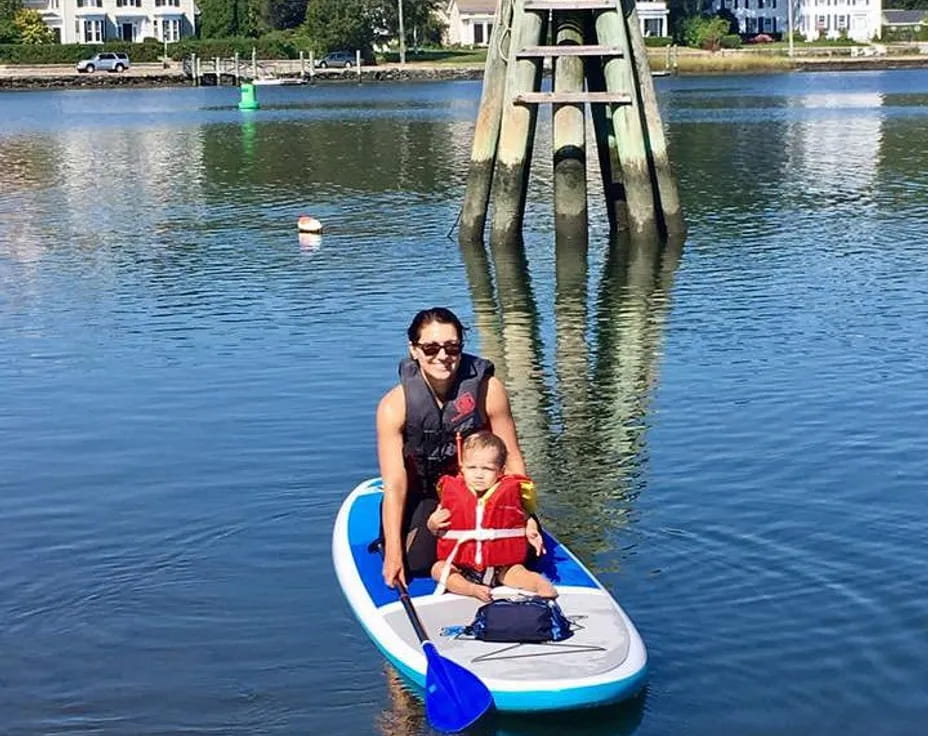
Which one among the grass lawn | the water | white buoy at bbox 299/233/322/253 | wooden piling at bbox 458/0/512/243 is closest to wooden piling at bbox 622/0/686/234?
the water

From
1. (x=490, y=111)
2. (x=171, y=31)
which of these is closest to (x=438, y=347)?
(x=490, y=111)

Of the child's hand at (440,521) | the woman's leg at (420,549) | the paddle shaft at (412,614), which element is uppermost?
the child's hand at (440,521)

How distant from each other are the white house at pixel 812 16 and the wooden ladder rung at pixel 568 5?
4669 inches

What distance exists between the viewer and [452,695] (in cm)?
829

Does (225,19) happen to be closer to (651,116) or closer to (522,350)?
(651,116)

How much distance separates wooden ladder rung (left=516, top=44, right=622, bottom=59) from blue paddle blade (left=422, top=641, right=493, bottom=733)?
49.9ft

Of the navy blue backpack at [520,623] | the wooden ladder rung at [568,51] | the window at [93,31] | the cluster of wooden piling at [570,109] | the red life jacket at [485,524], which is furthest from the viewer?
the window at [93,31]

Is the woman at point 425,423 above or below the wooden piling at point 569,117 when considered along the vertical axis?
below

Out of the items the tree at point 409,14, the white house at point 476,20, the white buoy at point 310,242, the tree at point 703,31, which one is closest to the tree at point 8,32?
the tree at point 409,14

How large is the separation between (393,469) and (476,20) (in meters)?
128

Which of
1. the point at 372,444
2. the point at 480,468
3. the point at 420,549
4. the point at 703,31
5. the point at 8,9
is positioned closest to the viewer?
the point at 480,468

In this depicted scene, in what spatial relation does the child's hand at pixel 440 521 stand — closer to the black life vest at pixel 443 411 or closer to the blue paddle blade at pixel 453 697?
the black life vest at pixel 443 411

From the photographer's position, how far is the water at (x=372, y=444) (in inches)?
370

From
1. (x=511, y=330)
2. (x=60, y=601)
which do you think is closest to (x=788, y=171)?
(x=511, y=330)
